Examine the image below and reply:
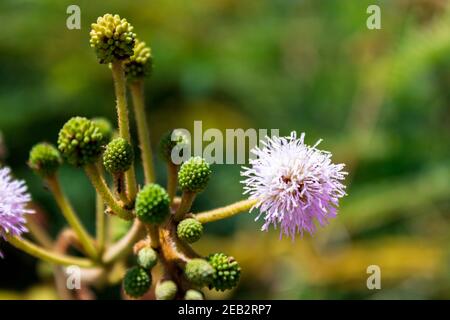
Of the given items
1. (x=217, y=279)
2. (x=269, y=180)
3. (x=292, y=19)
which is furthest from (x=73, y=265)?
(x=292, y=19)

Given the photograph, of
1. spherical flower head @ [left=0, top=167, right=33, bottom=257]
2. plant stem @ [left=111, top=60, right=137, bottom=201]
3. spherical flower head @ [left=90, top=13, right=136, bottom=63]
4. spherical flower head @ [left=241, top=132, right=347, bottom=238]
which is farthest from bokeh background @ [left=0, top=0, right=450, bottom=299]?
spherical flower head @ [left=90, top=13, right=136, bottom=63]

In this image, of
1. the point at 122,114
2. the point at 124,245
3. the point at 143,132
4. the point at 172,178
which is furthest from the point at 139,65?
the point at 124,245

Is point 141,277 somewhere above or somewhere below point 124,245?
below

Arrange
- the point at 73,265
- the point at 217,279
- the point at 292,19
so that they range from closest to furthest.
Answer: the point at 217,279, the point at 73,265, the point at 292,19

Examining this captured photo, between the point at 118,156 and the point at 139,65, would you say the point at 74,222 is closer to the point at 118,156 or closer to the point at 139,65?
the point at 118,156

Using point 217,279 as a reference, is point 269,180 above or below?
above
